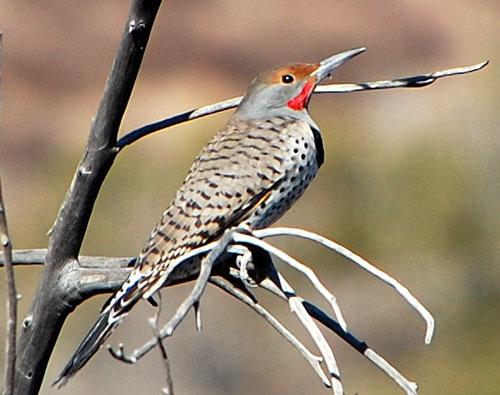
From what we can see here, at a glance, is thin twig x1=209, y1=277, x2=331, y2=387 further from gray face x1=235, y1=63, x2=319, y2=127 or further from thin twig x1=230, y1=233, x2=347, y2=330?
gray face x1=235, y1=63, x2=319, y2=127

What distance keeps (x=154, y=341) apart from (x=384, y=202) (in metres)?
7.69

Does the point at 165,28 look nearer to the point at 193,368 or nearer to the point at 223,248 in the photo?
the point at 193,368

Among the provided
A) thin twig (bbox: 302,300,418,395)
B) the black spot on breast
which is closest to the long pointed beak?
the black spot on breast

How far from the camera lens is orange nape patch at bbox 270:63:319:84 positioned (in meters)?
3.51

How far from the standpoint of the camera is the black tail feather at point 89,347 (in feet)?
8.01

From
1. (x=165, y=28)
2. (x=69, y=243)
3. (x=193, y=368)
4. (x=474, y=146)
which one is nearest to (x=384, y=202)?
(x=474, y=146)

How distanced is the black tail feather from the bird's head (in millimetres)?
1133

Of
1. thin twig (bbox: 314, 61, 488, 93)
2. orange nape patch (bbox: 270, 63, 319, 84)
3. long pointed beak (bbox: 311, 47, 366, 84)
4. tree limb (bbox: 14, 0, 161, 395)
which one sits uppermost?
thin twig (bbox: 314, 61, 488, 93)

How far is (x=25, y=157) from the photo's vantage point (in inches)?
588

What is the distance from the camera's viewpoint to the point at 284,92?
11.5 feet

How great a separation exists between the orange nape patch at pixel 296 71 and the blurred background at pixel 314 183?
3.40 m

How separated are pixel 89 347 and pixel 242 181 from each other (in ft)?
2.49

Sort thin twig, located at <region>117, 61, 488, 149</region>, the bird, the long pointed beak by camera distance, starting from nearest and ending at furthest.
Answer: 1. thin twig, located at <region>117, 61, 488, 149</region>
2. the bird
3. the long pointed beak

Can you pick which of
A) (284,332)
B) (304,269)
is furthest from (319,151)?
→ (304,269)
